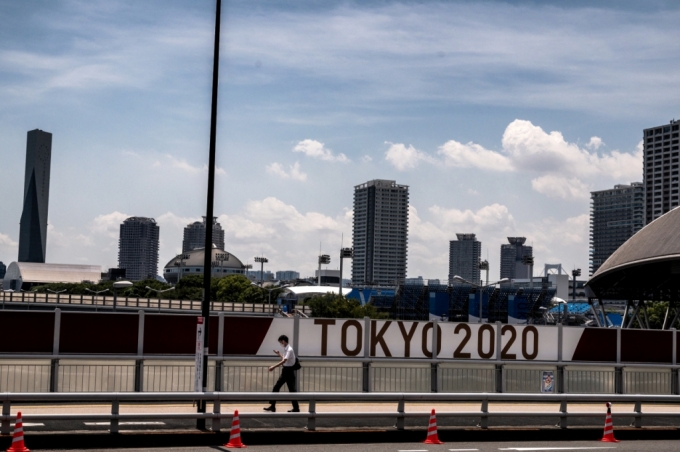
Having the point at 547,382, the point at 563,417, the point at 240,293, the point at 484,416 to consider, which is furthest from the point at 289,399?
the point at 240,293

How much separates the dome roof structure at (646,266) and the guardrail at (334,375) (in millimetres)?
26494

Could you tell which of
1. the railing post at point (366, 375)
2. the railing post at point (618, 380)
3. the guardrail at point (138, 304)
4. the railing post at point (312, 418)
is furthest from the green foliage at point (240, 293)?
the railing post at point (312, 418)

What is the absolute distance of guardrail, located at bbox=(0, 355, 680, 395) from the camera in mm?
20625

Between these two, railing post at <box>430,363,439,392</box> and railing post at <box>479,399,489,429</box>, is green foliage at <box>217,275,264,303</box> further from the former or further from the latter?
railing post at <box>479,399,489,429</box>

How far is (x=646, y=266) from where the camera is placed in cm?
5641

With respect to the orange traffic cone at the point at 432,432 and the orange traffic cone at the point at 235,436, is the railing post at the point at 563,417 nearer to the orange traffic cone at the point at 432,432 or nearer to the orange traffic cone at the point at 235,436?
the orange traffic cone at the point at 432,432

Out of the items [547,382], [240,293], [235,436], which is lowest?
[235,436]

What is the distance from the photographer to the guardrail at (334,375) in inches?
812

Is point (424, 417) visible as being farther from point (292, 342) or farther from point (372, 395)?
point (292, 342)

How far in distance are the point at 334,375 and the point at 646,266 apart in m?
39.5

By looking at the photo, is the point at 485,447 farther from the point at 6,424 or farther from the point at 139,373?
the point at 6,424

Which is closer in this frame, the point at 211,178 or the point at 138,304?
the point at 211,178

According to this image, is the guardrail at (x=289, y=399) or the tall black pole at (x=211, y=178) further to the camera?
the tall black pole at (x=211, y=178)

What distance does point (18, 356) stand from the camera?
20.2 meters
